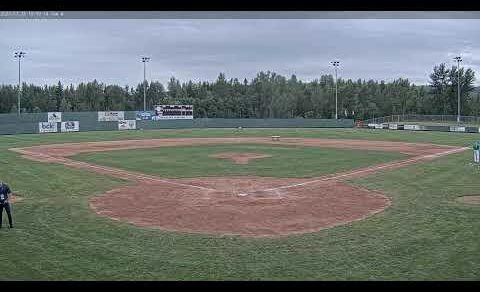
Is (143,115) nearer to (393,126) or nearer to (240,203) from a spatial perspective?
(393,126)

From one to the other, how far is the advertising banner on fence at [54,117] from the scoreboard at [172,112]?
13.9 metres

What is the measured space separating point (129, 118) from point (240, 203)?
54220 mm

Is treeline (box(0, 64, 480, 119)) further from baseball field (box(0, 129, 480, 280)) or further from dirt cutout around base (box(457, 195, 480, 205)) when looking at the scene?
dirt cutout around base (box(457, 195, 480, 205))

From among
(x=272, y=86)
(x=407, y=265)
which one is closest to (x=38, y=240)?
(x=407, y=265)

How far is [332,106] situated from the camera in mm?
106750

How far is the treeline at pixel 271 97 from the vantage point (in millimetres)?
89625

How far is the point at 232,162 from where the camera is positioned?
2823 cm

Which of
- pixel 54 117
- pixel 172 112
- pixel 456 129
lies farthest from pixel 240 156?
pixel 172 112

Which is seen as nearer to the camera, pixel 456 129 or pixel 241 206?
pixel 241 206

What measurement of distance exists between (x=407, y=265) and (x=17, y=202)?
42.5 feet

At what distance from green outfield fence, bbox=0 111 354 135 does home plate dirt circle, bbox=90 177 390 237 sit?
4369 centimetres

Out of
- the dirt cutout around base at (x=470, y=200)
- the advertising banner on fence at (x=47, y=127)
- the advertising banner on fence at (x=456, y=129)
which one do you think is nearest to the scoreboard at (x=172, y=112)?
the advertising banner on fence at (x=47, y=127)

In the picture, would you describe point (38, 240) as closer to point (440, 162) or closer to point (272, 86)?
point (440, 162)
